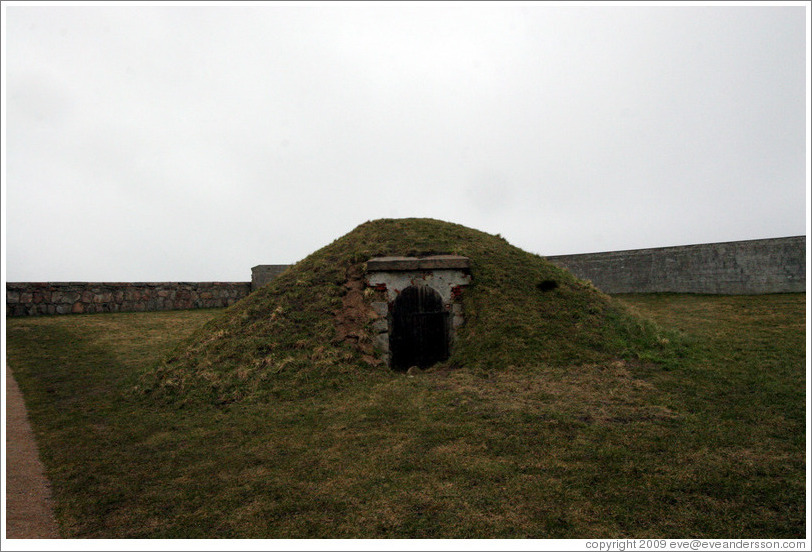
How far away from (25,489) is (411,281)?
6780 millimetres

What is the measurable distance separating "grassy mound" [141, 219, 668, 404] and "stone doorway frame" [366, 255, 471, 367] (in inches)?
11.4

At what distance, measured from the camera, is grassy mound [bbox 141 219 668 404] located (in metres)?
8.73

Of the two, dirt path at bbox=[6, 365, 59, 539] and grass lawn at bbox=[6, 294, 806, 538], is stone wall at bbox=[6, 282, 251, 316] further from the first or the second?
dirt path at bbox=[6, 365, 59, 539]

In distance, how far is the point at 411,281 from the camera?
10117mm

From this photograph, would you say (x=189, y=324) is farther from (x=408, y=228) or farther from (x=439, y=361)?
(x=439, y=361)

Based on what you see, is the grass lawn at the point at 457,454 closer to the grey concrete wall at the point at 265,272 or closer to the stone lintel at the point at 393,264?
the stone lintel at the point at 393,264

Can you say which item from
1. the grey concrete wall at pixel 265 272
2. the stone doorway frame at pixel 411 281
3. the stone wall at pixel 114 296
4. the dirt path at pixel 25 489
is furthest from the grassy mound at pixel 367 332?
the stone wall at pixel 114 296

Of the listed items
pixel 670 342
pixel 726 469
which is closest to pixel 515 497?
pixel 726 469

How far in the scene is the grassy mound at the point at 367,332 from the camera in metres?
8.73

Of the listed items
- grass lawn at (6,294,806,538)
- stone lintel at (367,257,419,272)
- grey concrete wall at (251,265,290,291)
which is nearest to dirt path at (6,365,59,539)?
grass lawn at (6,294,806,538)

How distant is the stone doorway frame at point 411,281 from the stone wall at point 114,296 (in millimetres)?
10597

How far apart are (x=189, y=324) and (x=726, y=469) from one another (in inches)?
572

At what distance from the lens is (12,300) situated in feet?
50.1

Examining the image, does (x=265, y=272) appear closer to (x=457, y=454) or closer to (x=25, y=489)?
(x=25, y=489)
